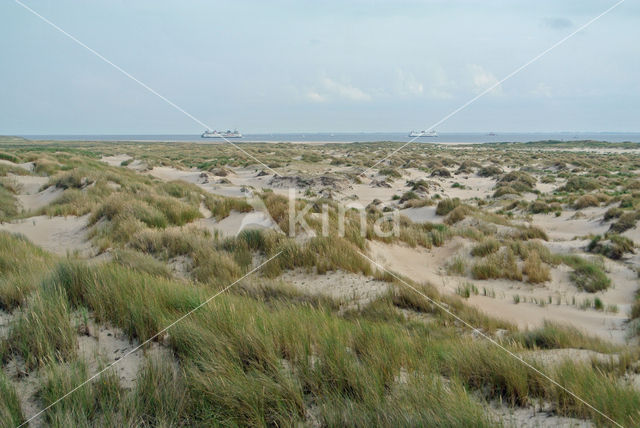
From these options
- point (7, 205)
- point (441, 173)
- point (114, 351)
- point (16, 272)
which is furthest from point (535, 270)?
point (441, 173)

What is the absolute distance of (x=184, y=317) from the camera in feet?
11.7

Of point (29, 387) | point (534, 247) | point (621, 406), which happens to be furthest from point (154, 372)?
point (534, 247)

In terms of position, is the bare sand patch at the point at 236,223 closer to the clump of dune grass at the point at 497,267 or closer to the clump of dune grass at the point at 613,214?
the clump of dune grass at the point at 497,267

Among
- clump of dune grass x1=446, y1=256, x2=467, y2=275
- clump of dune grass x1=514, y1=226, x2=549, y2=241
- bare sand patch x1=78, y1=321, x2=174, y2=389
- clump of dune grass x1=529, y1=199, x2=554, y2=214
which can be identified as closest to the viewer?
bare sand patch x1=78, y1=321, x2=174, y2=389

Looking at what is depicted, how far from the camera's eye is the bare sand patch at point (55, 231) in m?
9.21

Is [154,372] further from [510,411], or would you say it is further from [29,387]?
[510,411]

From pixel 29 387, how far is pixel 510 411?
11.3 ft

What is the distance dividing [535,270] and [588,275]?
1.18m

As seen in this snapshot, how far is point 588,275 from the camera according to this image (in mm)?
8094

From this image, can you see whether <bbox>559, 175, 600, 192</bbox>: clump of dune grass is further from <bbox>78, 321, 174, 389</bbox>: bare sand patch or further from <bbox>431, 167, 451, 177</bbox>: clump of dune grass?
<bbox>78, 321, 174, 389</bbox>: bare sand patch

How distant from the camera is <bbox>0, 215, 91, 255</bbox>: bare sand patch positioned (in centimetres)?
921

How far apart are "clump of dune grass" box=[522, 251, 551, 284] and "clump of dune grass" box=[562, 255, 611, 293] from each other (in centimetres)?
58

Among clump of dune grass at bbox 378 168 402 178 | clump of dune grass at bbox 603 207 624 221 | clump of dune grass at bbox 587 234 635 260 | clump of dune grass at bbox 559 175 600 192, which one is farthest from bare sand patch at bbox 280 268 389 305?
clump of dune grass at bbox 378 168 402 178

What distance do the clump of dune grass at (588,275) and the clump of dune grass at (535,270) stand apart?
1.89 feet
